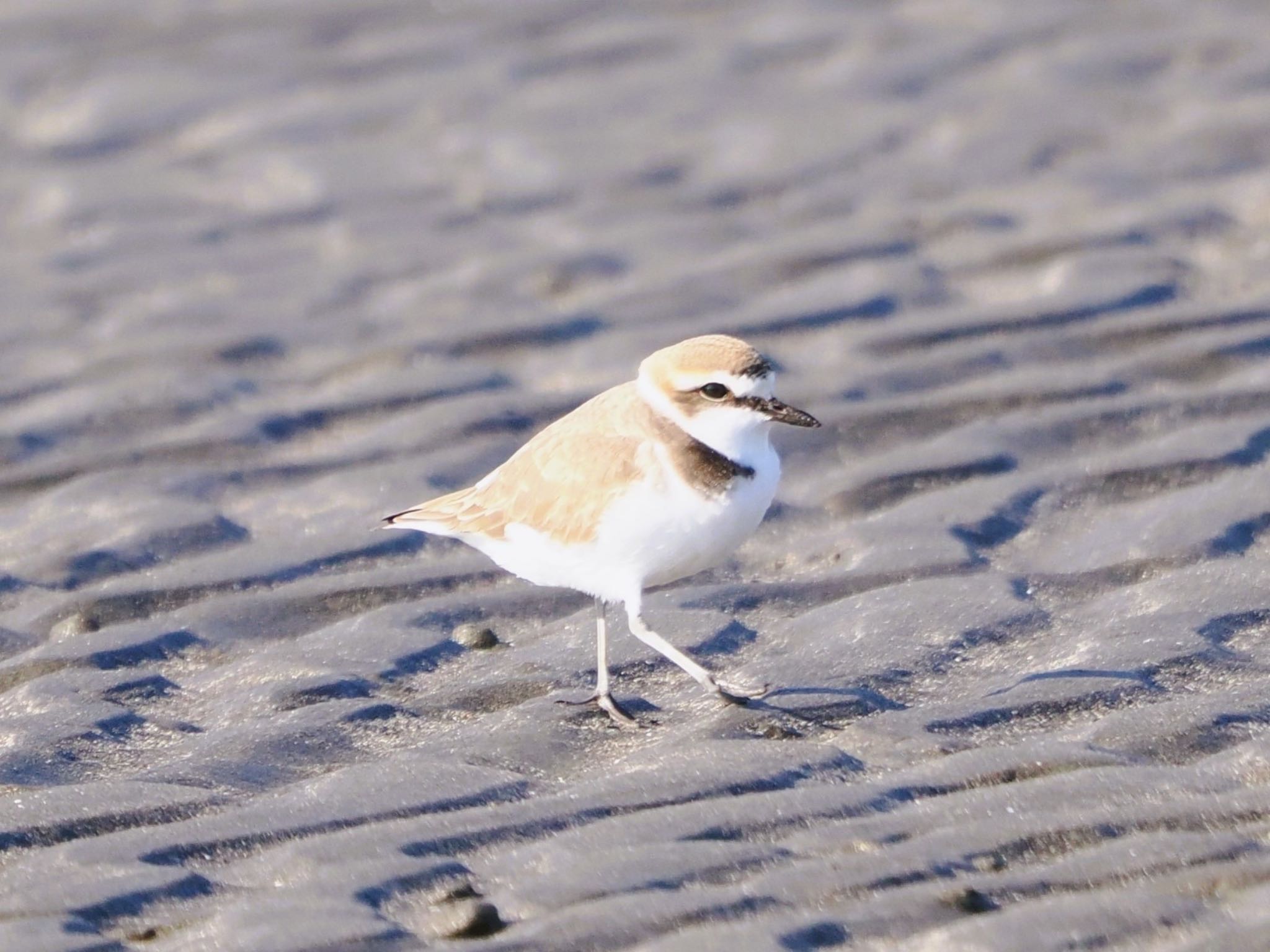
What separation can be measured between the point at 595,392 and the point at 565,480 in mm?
1639

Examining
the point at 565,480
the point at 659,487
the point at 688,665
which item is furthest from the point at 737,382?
the point at 688,665

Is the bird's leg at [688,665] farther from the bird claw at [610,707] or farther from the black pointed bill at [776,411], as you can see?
the black pointed bill at [776,411]

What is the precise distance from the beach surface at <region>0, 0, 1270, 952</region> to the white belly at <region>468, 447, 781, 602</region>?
0.26 metres

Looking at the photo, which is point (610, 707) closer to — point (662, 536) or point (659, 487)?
point (662, 536)

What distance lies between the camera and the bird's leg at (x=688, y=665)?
4254mm

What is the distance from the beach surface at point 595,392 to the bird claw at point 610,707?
0.05 m

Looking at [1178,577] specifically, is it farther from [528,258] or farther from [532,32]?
[532,32]

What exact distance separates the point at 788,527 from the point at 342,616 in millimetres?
1284

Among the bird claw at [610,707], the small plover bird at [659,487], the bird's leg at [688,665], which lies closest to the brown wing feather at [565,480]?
the small plover bird at [659,487]

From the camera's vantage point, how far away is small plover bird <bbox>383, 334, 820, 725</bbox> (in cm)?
431

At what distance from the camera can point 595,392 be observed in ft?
20.2

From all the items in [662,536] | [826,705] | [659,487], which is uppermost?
[659,487]

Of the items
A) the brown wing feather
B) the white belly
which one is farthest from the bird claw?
the brown wing feather

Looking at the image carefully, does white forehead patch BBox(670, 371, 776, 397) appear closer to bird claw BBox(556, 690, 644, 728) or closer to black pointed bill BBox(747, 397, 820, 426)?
black pointed bill BBox(747, 397, 820, 426)
